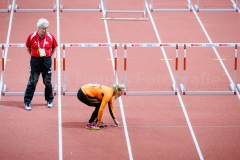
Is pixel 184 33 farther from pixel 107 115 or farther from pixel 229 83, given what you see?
pixel 107 115

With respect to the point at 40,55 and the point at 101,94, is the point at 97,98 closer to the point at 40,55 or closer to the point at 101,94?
the point at 101,94

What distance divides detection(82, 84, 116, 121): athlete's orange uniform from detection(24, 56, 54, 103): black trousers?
1.20m

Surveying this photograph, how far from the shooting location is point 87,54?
54.4ft

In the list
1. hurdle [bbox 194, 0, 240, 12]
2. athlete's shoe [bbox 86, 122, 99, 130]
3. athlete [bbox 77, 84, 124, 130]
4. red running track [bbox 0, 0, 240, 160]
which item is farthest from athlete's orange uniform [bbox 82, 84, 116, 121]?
hurdle [bbox 194, 0, 240, 12]

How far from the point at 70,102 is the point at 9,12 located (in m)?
5.72

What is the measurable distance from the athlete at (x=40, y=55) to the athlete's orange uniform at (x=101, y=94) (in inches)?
48.9

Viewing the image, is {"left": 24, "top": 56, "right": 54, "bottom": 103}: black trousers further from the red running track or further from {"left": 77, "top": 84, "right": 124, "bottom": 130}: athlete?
{"left": 77, "top": 84, "right": 124, "bottom": 130}: athlete

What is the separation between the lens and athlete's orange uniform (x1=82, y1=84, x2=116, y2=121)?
484 inches

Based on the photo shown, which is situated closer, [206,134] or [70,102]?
[206,134]

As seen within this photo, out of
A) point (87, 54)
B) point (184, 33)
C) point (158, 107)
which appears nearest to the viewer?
point (158, 107)

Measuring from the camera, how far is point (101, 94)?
490 inches

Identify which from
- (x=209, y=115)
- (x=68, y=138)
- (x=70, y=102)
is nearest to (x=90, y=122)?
(x=68, y=138)

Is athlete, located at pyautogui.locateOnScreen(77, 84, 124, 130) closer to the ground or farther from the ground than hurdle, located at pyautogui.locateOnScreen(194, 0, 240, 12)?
closer to the ground

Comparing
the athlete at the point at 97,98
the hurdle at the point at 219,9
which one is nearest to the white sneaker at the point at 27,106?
the athlete at the point at 97,98
